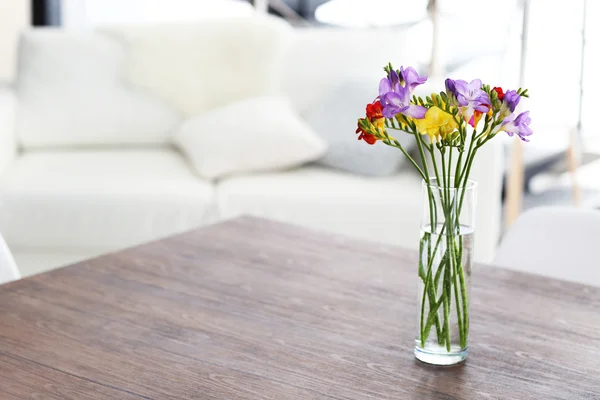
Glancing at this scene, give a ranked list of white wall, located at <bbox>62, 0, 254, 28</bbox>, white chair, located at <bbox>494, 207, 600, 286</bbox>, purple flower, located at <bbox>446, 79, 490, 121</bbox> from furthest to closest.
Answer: white wall, located at <bbox>62, 0, 254, 28</bbox> < white chair, located at <bbox>494, 207, 600, 286</bbox> < purple flower, located at <bbox>446, 79, 490, 121</bbox>

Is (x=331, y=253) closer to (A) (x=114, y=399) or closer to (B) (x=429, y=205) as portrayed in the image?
(B) (x=429, y=205)

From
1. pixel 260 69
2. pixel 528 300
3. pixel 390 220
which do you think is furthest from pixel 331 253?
pixel 260 69

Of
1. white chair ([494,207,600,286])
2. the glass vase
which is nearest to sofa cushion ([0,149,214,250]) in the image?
white chair ([494,207,600,286])

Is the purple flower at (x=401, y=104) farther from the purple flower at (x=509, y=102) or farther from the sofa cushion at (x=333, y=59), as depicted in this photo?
the sofa cushion at (x=333, y=59)

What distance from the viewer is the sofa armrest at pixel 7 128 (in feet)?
10.3

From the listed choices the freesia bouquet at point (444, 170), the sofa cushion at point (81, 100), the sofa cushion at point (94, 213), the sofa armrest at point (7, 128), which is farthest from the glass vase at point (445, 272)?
the sofa cushion at point (81, 100)

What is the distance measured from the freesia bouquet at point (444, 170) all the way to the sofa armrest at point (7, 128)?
7.51ft

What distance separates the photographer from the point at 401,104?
41.3 inches

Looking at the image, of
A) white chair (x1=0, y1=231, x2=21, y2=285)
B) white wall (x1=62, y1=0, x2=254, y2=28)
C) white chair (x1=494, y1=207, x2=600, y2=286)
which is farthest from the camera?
white wall (x1=62, y1=0, x2=254, y2=28)

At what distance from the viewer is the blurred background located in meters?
4.40

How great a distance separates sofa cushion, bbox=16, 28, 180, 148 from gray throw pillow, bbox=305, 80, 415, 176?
25.6 inches

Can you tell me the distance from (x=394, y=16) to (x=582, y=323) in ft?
12.2

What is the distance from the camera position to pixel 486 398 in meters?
1.03

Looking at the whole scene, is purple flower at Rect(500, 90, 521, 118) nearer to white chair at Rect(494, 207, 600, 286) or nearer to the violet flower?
the violet flower
